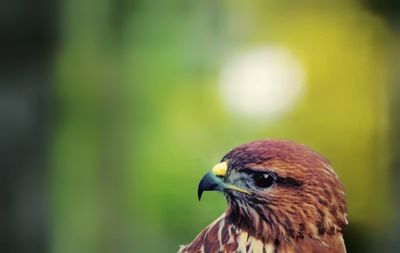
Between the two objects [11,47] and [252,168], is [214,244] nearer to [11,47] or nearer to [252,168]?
[252,168]

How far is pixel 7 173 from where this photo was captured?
3.39 feet

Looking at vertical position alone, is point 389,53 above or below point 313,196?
above

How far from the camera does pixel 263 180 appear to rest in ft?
2.59

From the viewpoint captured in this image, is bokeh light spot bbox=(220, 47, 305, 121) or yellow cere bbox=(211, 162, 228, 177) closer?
yellow cere bbox=(211, 162, 228, 177)

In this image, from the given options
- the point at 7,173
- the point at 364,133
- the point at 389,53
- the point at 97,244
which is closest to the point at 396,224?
the point at 364,133

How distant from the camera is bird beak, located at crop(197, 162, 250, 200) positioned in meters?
0.80

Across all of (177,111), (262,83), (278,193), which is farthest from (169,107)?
(278,193)

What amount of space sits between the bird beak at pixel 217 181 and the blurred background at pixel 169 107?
3 cm

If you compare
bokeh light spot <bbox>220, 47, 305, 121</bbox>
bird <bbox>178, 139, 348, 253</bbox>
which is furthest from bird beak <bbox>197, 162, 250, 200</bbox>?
bokeh light spot <bbox>220, 47, 305, 121</bbox>

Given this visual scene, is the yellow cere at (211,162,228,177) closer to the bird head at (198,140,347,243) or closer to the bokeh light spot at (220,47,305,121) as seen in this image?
the bird head at (198,140,347,243)

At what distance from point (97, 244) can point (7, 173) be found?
214 millimetres

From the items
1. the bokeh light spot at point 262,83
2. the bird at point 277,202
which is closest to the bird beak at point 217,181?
the bird at point 277,202

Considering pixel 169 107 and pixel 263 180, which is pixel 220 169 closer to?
pixel 263 180

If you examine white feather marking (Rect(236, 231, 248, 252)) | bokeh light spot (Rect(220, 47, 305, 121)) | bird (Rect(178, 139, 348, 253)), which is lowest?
white feather marking (Rect(236, 231, 248, 252))
